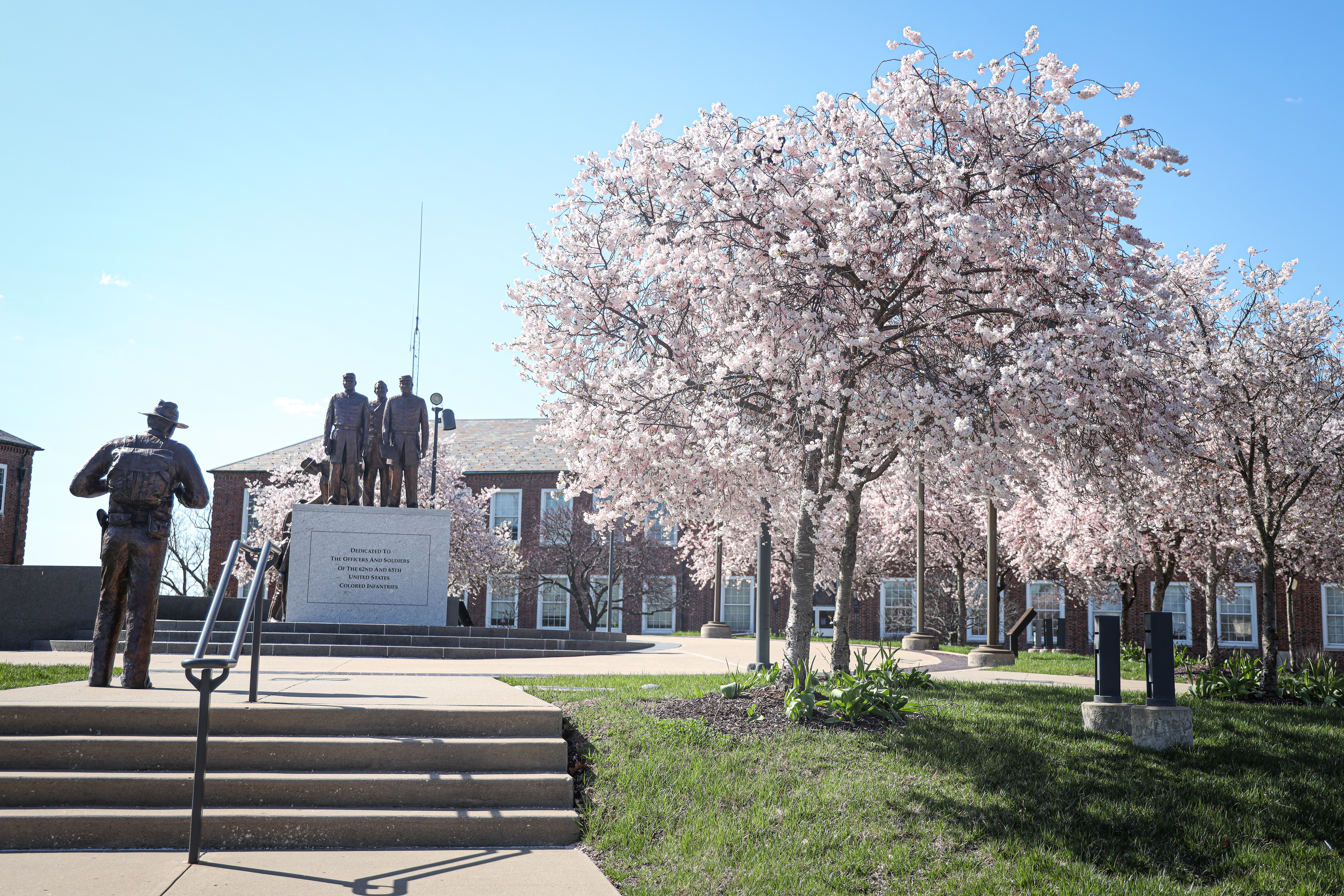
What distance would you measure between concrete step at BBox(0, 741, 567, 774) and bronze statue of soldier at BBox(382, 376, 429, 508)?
11114 millimetres

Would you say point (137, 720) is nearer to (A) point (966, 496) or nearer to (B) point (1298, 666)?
(A) point (966, 496)

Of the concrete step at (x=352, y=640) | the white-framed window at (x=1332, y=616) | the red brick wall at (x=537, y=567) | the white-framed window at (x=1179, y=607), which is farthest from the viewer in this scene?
the red brick wall at (x=537, y=567)

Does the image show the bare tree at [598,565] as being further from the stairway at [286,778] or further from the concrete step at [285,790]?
the concrete step at [285,790]

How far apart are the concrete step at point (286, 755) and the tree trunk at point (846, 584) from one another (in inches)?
178

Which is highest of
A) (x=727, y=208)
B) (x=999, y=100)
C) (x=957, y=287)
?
(x=999, y=100)

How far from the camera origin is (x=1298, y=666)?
554 inches

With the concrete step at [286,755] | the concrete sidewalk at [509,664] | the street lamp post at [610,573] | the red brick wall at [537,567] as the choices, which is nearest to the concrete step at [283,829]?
the concrete step at [286,755]

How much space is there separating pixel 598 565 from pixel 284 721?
3152 centimetres

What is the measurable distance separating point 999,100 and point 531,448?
Result: 3908 cm

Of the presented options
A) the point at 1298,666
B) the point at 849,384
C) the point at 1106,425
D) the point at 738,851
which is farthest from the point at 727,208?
the point at 1298,666

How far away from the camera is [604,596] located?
39875 millimetres

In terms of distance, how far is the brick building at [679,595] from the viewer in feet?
114

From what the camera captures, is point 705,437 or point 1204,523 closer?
point 705,437

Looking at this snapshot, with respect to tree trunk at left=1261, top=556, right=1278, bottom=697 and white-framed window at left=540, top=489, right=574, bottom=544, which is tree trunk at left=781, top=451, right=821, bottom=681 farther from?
white-framed window at left=540, top=489, right=574, bottom=544
